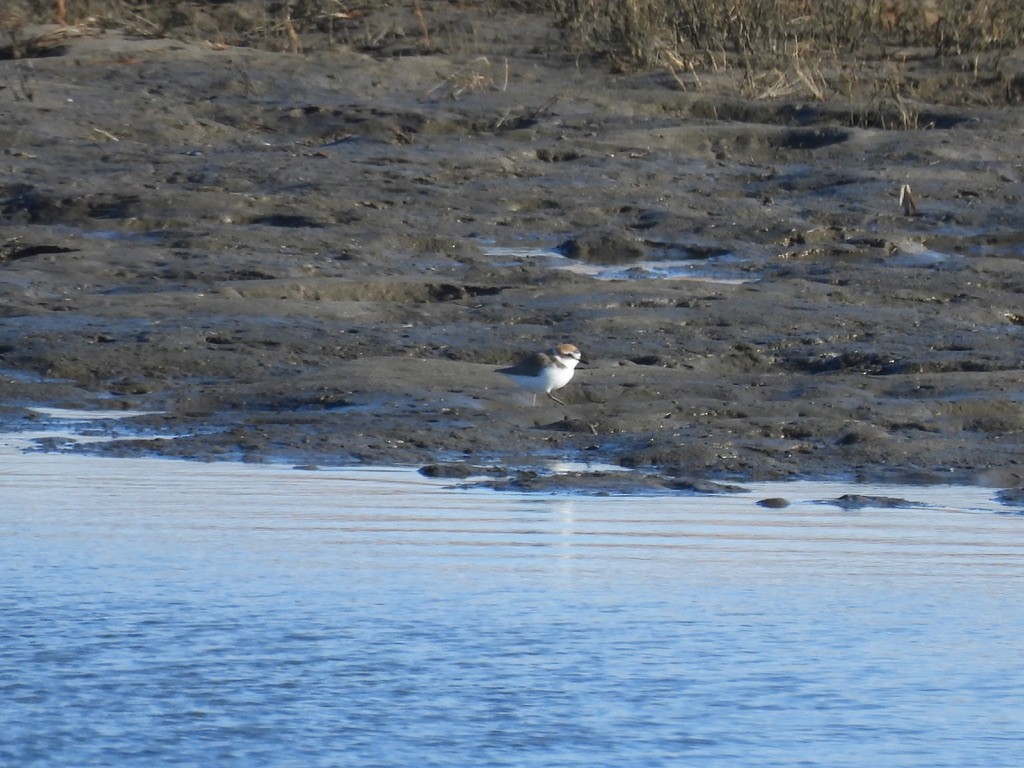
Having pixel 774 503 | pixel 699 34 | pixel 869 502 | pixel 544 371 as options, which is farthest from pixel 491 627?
pixel 699 34

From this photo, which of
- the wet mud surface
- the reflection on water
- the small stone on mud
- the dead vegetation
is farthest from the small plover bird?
the dead vegetation

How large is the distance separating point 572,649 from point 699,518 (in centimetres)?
160

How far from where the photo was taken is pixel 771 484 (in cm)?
691

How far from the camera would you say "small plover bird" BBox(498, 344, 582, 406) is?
25.5ft

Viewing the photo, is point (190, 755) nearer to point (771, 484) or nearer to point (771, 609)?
point (771, 609)

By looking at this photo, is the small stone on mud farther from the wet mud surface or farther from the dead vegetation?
the dead vegetation

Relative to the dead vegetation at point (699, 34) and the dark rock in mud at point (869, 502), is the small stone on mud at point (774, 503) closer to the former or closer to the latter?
the dark rock in mud at point (869, 502)

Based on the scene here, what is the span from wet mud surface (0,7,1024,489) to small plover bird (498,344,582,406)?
0.11 meters

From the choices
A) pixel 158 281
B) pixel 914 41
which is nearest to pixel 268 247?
pixel 158 281

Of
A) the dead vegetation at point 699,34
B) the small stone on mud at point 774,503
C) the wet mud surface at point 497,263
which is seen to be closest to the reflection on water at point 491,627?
the small stone on mud at point 774,503

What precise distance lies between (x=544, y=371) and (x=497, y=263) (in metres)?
3.64

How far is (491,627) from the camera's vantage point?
4902 mm

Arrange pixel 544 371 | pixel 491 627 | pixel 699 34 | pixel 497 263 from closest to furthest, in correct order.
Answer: pixel 491 627 → pixel 544 371 → pixel 497 263 → pixel 699 34

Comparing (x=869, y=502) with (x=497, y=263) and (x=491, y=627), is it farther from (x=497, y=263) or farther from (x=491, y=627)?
(x=497, y=263)
